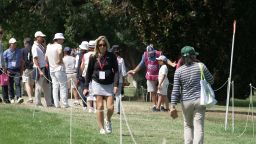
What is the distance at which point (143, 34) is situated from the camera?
2700 cm

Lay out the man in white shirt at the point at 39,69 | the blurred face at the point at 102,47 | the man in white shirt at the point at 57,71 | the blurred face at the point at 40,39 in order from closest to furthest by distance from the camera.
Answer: the blurred face at the point at 102,47 < the man in white shirt at the point at 57,71 < the man in white shirt at the point at 39,69 < the blurred face at the point at 40,39

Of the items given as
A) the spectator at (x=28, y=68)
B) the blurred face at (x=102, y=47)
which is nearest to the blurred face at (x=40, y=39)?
the spectator at (x=28, y=68)

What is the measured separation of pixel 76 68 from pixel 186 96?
9215 mm

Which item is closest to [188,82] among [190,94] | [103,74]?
[190,94]

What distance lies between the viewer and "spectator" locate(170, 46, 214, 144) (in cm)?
1406

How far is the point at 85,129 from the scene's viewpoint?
664 inches

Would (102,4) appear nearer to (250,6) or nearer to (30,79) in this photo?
(250,6)

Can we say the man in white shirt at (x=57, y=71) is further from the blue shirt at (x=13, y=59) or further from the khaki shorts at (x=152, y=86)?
the khaki shorts at (x=152, y=86)

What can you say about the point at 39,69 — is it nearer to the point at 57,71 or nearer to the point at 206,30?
the point at 57,71

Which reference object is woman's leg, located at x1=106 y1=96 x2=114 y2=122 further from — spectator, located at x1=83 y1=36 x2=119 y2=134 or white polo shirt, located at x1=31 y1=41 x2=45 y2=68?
white polo shirt, located at x1=31 y1=41 x2=45 y2=68

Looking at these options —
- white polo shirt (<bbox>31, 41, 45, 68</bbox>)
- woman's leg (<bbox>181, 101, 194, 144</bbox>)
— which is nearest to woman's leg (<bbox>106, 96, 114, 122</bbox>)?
woman's leg (<bbox>181, 101, 194, 144</bbox>)

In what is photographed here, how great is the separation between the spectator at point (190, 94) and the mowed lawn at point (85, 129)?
4.12ft

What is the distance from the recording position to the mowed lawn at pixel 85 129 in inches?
598

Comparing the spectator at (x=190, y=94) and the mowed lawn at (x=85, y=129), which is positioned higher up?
the spectator at (x=190, y=94)
